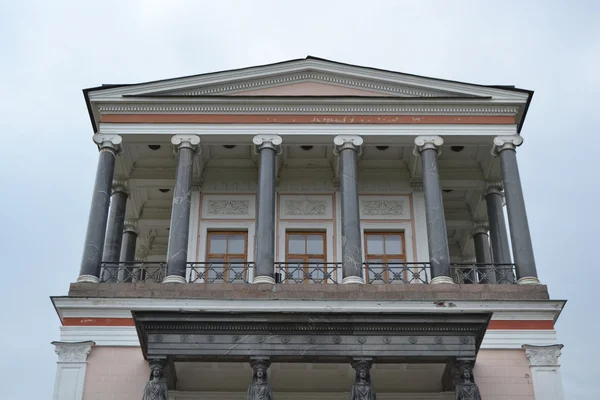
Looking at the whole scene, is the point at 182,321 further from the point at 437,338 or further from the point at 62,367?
the point at 437,338

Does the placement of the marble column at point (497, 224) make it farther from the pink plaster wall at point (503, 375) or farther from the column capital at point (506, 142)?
the pink plaster wall at point (503, 375)

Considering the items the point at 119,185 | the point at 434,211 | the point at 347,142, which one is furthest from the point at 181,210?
the point at 434,211

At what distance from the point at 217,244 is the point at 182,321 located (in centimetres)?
582

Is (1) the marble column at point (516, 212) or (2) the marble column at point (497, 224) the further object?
(2) the marble column at point (497, 224)

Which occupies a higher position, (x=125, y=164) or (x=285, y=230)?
(x=125, y=164)

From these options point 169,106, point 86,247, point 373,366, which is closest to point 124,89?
point 169,106

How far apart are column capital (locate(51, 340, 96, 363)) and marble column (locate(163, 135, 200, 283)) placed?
2455 millimetres

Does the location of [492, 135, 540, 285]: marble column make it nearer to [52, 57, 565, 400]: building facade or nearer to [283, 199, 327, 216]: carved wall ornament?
[52, 57, 565, 400]: building facade

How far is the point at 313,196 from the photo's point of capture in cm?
2470

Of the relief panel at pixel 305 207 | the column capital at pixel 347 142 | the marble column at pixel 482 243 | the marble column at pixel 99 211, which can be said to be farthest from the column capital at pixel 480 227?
the marble column at pixel 99 211

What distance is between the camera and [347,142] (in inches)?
912

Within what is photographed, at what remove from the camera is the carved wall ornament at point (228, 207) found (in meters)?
24.4

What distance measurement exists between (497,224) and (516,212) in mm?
2908

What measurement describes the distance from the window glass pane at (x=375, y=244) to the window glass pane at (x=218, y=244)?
4.11 m
